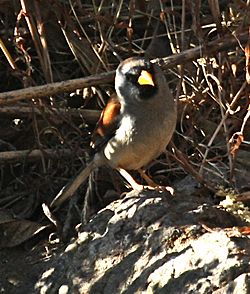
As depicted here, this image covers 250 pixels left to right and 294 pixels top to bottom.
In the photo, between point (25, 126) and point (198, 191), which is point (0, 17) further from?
point (198, 191)

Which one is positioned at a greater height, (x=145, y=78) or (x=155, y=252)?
(x=145, y=78)

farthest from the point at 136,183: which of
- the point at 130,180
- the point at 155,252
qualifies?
the point at 155,252

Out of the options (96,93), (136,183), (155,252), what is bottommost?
(136,183)

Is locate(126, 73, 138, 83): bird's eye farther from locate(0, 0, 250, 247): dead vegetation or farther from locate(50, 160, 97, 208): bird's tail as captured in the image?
locate(50, 160, 97, 208): bird's tail

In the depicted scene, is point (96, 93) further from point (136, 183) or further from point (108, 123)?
point (136, 183)

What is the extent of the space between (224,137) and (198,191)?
525 millimetres

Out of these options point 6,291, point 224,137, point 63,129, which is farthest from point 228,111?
point 6,291

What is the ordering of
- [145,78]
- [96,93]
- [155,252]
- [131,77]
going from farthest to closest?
[96,93], [131,77], [145,78], [155,252]

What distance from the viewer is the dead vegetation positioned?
472 cm

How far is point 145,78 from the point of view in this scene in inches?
180

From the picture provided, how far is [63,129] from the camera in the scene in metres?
5.22

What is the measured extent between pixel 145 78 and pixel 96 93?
77cm

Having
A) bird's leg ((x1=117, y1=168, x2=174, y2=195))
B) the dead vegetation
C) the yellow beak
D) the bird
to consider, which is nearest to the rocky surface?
bird's leg ((x1=117, y1=168, x2=174, y2=195))

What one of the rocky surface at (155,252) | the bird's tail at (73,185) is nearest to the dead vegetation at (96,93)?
the bird's tail at (73,185)
